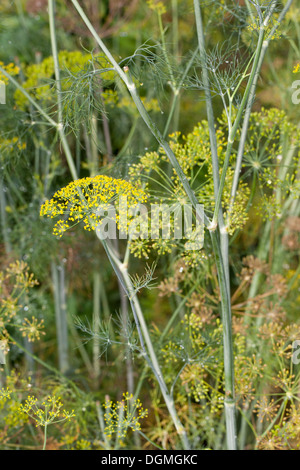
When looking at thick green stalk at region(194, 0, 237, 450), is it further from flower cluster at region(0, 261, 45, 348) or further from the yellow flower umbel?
flower cluster at region(0, 261, 45, 348)

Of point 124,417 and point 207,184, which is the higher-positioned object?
point 207,184

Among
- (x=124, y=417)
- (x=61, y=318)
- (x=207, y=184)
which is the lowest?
(x=124, y=417)

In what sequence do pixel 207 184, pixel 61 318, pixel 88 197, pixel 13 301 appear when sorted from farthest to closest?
1. pixel 61 318
2. pixel 13 301
3. pixel 207 184
4. pixel 88 197

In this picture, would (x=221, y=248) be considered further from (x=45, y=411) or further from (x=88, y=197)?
(x=45, y=411)

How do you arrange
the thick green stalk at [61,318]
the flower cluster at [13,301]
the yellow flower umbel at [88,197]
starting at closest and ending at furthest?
the yellow flower umbel at [88,197]
the flower cluster at [13,301]
the thick green stalk at [61,318]

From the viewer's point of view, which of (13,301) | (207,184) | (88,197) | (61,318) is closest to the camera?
(88,197)

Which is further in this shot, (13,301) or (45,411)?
(13,301)

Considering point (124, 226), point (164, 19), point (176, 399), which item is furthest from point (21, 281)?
point (164, 19)

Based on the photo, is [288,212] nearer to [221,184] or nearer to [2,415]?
[221,184]

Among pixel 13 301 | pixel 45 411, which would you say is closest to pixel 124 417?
pixel 45 411

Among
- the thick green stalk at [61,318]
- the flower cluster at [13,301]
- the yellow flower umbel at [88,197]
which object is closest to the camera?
the yellow flower umbel at [88,197]

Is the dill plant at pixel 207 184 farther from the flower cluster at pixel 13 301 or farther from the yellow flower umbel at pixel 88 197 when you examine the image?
the flower cluster at pixel 13 301

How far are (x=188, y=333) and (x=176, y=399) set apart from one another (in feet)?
0.51

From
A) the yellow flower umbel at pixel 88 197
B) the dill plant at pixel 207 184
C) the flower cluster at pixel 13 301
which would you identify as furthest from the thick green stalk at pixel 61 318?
the yellow flower umbel at pixel 88 197
